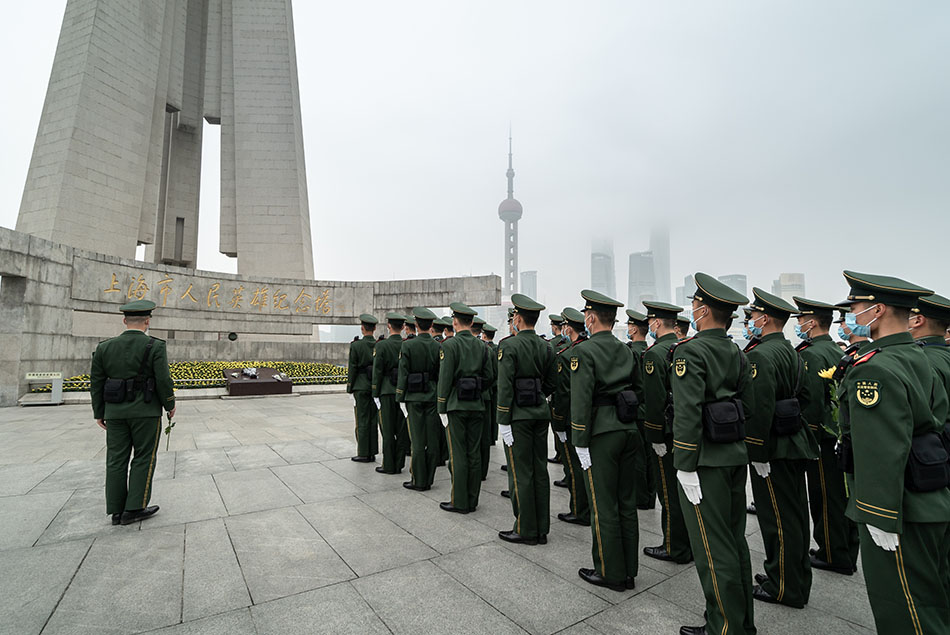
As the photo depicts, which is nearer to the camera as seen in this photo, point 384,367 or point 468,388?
point 468,388

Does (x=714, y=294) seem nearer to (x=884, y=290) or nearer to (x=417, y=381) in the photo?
(x=884, y=290)

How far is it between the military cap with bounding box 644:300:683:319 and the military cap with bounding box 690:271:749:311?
179 centimetres

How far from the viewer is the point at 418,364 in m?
6.27

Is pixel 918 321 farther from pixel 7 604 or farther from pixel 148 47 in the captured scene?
pixel 148 47

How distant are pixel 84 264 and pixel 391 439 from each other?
15702 millimetres

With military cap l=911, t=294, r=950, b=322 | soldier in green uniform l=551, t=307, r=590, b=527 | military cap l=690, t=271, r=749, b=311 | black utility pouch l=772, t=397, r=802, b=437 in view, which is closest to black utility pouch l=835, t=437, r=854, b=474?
black utility pouch l=772, t=397, r=802, b=437

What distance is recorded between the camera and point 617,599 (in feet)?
10.8

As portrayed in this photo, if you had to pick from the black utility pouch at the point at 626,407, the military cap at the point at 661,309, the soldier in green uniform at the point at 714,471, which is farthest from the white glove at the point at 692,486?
the military cap at the point at 661,309

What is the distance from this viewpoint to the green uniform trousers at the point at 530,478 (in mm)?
4312

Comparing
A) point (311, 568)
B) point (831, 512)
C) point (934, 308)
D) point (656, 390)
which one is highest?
point (934, 308)

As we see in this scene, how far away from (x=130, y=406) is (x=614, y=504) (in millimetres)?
4981

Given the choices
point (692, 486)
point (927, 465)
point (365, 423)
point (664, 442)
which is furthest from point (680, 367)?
point (365, 423)

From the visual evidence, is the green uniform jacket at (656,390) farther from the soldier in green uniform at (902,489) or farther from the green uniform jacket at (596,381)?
the soldier in green uniform at (902,489)

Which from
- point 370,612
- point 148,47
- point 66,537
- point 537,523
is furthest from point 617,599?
point 148,47
